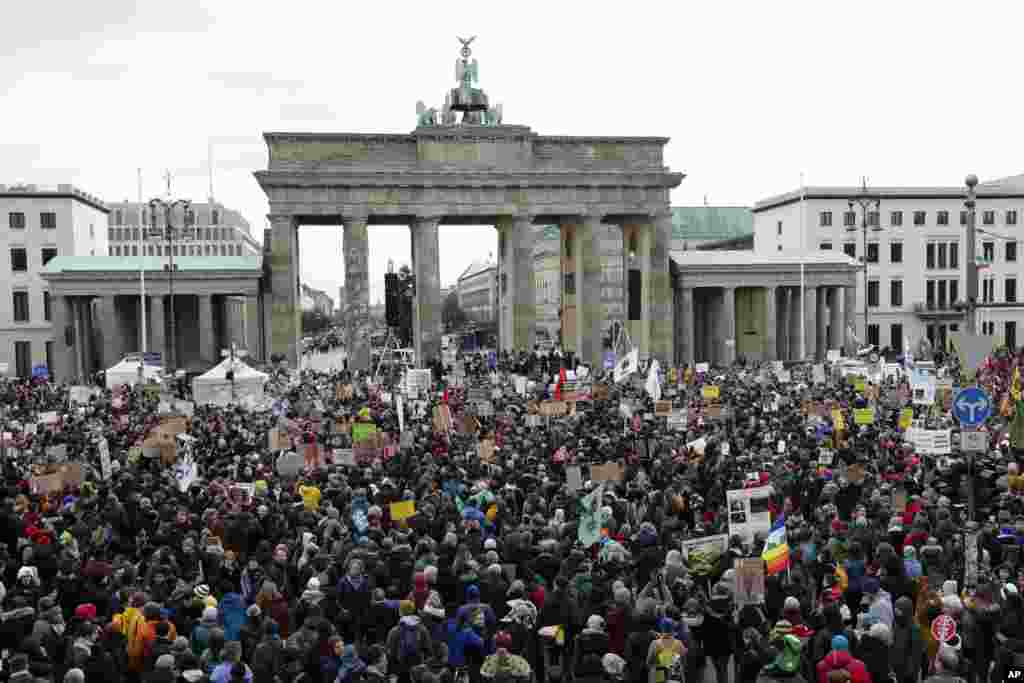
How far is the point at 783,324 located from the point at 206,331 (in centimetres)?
3780

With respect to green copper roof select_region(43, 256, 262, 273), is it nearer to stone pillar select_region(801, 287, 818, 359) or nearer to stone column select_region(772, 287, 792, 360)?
stone column select_region(772, 287, 792, 360)

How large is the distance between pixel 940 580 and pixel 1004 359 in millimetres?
25328

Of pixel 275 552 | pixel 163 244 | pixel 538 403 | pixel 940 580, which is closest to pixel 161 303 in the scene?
pixel 538 403

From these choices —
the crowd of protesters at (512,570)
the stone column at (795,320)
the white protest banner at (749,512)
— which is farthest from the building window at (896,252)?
the white protest banner at (749,512)

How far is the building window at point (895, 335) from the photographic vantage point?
79.2 metres

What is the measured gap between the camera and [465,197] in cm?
6006

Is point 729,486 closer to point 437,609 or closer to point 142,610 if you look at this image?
point 437,609

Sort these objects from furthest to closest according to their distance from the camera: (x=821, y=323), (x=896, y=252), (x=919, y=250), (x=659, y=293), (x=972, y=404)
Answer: (x=919, y=250)
(x=896, y=252)
(x=821, y=323)
(x=659, y=293)
(x=972, y=404)

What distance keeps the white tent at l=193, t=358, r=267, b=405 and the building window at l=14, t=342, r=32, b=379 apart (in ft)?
142

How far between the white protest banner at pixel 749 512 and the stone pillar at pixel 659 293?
4888cm

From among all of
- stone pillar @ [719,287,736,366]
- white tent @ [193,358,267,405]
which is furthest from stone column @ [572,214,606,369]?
white tent @ [193,358,267,405]

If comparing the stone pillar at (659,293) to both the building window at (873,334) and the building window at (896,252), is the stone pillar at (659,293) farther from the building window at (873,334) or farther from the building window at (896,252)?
the building window at (896,252)

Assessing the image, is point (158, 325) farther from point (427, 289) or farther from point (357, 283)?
point (427, 289)

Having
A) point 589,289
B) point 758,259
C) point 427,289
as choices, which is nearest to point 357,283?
point 427,289
